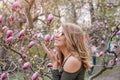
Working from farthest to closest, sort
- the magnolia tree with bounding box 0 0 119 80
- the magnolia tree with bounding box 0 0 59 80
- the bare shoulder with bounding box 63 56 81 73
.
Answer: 1. the magnolia tree with bounding box 0 0 119 80
2. the magnolia tree with bounding box 0 0 59 80
3. the bare shoulder with bounding box 63 56 81 73

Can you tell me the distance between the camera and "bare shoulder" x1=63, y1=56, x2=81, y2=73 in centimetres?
267

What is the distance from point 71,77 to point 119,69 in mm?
9665

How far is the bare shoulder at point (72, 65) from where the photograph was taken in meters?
2.67

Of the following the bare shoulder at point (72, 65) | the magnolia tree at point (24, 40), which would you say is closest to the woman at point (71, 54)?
the bare shoulder at point (72, 65)

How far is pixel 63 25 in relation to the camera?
2.81 m

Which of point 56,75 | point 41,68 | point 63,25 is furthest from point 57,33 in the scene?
point 41,68

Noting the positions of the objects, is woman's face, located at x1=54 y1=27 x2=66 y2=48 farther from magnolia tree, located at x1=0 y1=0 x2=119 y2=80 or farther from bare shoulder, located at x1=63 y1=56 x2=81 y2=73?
magnolia tree, located at x1=0 y1=0 x2=119 y2=80

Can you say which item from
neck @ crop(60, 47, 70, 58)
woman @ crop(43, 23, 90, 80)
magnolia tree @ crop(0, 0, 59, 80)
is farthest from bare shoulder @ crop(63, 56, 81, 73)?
magnolia tree @ crop(0, 0, 59, 80)

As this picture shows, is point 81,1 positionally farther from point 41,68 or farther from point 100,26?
point 41,68

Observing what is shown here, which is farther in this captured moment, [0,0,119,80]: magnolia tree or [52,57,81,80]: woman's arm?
[0,0,119,80]: magnolia tree

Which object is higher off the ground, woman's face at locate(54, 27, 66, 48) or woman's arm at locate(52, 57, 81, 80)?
woman's face at locate(54, 27, 66, 48)

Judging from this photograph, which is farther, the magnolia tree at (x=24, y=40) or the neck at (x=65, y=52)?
the magnolia tree at (x=24, y=40)

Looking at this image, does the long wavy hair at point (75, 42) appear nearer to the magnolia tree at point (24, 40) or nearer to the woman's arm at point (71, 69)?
the woman's arm at point (71, 69)

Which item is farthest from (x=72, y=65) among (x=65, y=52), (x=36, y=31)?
(x=36, y=31)
